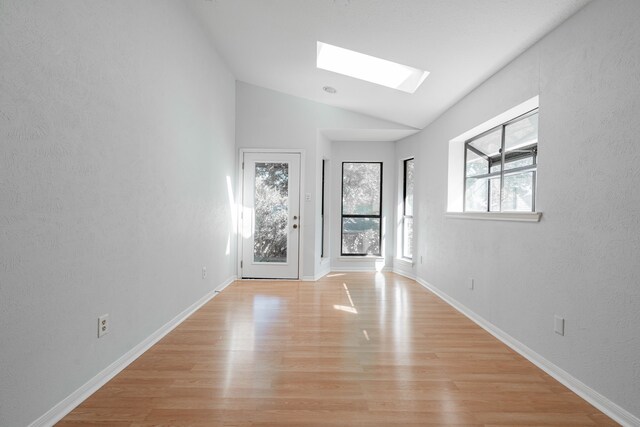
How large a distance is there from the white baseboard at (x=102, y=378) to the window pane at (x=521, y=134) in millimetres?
3573

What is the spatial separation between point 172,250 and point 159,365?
1025 mm

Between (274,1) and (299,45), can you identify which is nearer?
(274,1)

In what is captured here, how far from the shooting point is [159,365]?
2297 millimetres

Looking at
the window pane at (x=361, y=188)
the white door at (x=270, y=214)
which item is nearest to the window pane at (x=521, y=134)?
A: the white door at (x=270, y=214)

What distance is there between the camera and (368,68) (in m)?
4.06

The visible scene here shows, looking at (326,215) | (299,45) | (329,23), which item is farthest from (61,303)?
(326,215)

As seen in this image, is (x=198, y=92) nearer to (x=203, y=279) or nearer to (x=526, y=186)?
(x=203, y=279)

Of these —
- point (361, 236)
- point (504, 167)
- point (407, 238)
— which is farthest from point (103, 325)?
point (407, 238)

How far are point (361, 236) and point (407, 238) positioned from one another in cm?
85

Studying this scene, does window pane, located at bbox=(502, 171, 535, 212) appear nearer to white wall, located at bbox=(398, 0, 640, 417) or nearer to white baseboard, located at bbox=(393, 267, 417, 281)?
white wall, located at bbox=(398, 0, 640, 417)

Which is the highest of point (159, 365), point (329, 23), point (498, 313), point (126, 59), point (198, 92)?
point (329, 23)

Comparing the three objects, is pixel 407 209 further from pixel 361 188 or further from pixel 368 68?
pixel 368 68

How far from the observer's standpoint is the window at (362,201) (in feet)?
20.4

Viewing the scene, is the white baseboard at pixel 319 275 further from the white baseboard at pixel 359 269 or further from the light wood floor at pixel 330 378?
the light wood floor at pixel 330 378
